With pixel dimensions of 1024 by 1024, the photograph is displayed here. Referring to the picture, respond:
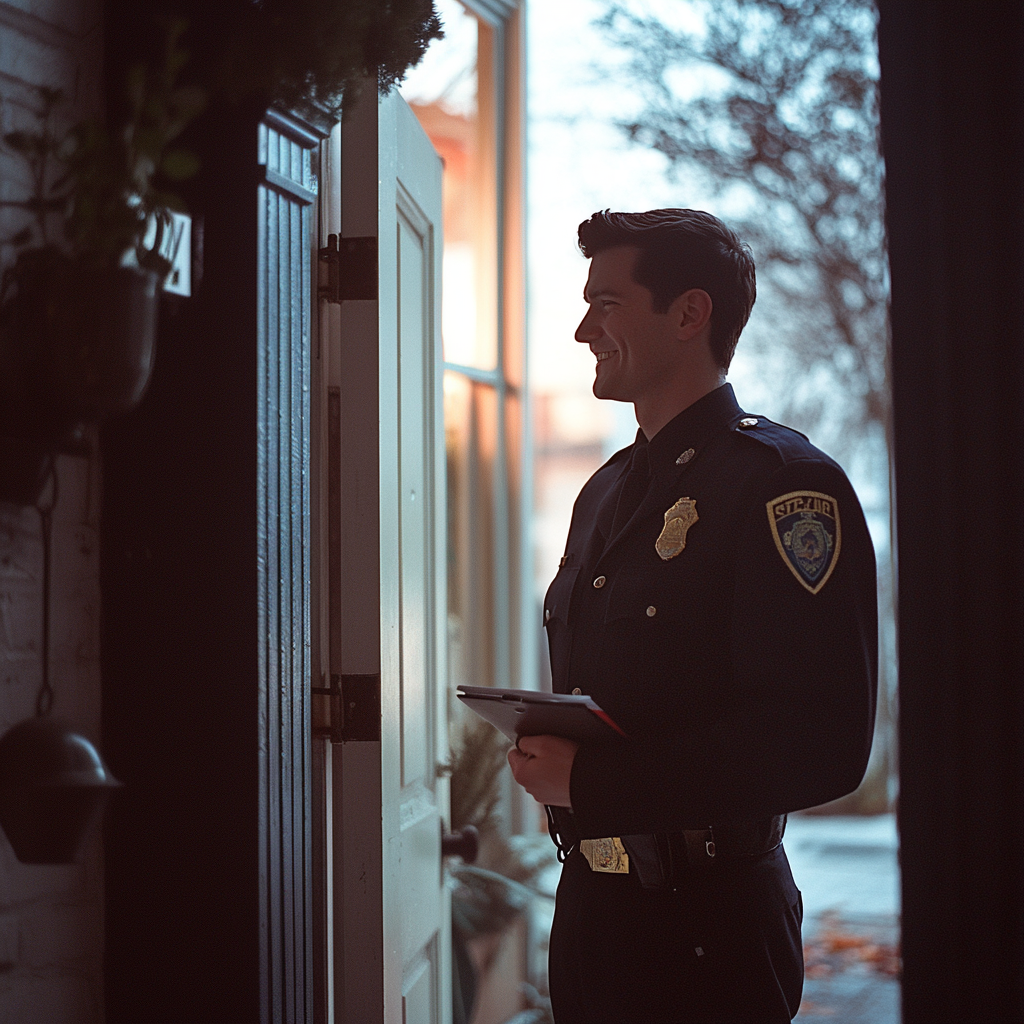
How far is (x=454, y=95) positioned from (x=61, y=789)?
3124 mm

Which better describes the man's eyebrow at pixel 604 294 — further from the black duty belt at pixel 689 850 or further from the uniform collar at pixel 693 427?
the black duty belt at pixel 689 850

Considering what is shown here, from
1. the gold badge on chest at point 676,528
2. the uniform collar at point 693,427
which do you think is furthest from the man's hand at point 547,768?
the uniform collar at point 693,427

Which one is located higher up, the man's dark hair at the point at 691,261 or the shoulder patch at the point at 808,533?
the man's dark hair at the point at 691,261

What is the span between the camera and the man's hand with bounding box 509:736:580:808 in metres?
1.38

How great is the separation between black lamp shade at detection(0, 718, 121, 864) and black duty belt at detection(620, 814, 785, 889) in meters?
0.69

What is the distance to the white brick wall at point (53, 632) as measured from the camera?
1.16m

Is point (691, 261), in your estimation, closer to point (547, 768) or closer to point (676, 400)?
point (676, 400)

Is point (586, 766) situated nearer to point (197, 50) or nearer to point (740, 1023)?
point (740, 1023)

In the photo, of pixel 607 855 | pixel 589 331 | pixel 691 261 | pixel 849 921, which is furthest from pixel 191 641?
pixel 849 921

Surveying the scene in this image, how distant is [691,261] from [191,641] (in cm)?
86

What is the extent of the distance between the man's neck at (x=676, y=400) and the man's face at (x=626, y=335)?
0.01 m

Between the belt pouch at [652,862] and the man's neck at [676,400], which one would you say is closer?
the belt pouch at [652,862]

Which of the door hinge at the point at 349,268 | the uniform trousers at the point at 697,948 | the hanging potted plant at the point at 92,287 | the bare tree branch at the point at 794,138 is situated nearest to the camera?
the hanging potted plant at the point at 92,287

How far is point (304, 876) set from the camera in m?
1.41
